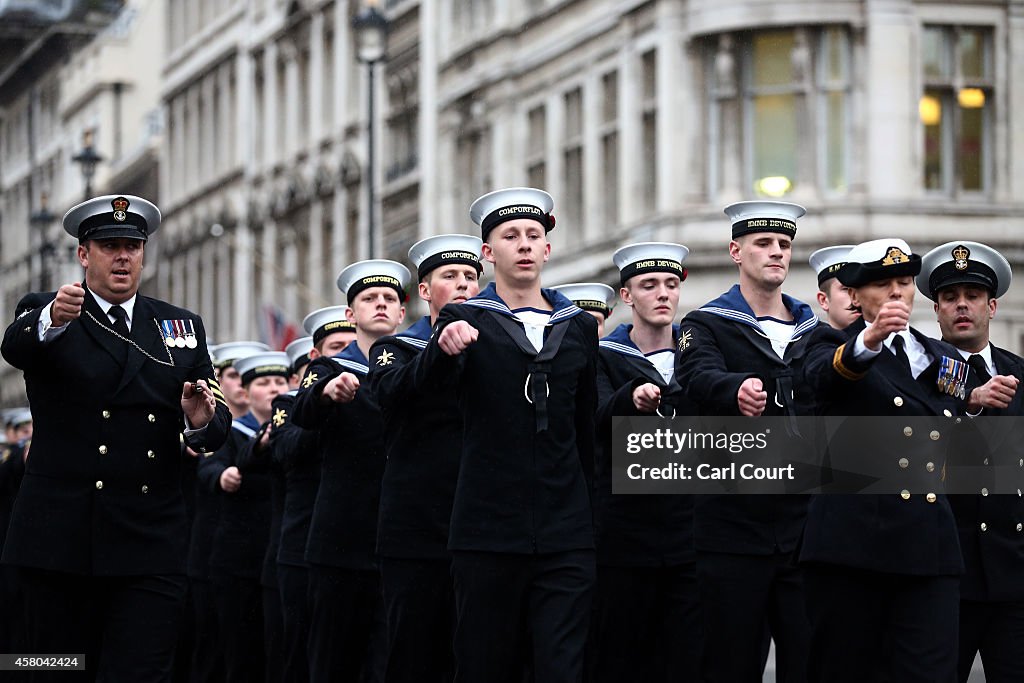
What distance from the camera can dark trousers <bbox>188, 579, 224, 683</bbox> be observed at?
53.2 feet

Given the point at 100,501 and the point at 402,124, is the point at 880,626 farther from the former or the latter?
the point at 402,124

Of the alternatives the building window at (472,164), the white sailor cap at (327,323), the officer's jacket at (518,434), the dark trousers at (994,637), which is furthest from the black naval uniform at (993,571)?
the building window at (472,164)

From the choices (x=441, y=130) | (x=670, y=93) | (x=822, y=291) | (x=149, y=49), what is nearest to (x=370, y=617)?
(x=822, y=291)

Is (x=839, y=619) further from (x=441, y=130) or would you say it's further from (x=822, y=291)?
(x=441, y=130)

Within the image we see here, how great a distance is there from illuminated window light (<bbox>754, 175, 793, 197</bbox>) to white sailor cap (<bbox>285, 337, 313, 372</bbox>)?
58.1ft

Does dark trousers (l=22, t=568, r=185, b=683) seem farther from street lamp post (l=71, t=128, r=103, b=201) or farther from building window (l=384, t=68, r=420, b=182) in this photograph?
building window (l=384, t=68, r=420, b=182)

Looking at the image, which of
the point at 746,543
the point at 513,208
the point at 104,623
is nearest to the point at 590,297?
the point at 746,543

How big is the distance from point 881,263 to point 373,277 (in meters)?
4.30

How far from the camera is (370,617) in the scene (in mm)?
13195

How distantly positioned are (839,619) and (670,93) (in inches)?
962

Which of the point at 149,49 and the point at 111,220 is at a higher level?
the point at 149,49

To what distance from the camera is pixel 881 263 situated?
32.8 ft

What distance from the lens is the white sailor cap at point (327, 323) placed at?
1477cm

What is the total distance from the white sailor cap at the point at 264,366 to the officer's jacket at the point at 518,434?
22.5 feet
